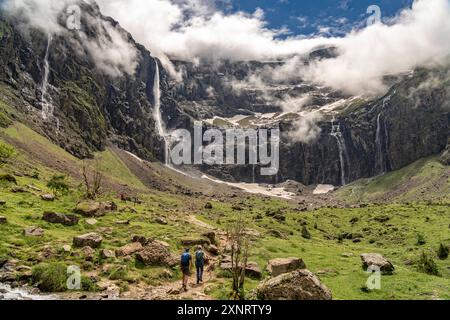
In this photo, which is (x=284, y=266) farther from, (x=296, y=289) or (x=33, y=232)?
(x=33, y=232)

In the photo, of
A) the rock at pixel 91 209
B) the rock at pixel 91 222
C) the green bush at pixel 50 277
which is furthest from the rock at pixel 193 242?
the green bush at pixel 50 277

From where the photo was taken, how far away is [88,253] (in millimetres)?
30969

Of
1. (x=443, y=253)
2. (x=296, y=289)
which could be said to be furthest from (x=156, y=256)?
(x=443, y=253)

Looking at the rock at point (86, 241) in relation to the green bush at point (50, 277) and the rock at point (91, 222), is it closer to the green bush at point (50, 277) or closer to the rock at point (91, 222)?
the green bush at point (50, 277)

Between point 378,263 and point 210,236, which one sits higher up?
point 210,236

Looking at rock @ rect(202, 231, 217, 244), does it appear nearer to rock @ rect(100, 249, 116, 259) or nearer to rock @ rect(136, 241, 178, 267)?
rock @ rect(136, 241, 178, 267)

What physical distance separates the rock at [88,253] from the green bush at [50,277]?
3.30 metres

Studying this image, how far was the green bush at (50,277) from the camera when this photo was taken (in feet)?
82.2

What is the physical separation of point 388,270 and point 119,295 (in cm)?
2207

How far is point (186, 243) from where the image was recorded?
3903 centimetres

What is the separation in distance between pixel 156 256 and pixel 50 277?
8713mm

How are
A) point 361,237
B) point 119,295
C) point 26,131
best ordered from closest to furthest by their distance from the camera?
point 119,295 → point 361,237 → point 26,131
